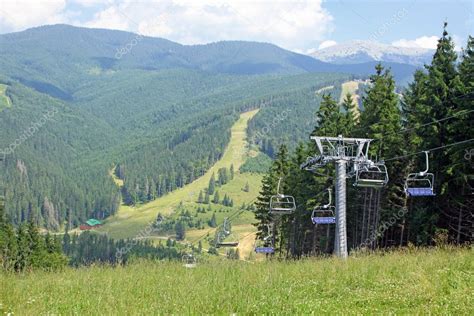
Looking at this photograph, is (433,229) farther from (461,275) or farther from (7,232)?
(7,232)

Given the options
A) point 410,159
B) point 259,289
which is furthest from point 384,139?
point 259,289

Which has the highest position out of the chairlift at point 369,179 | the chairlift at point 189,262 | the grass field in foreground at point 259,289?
the chairlift at point 369,179

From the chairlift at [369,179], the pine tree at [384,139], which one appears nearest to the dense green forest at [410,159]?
the pine tree at [384,139]

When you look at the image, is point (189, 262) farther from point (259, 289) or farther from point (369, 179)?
point (369, 179)

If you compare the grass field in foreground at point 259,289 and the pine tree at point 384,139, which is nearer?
the grass field in foreground at point 259,289

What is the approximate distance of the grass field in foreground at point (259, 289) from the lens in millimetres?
8031

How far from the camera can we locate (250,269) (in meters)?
12.0

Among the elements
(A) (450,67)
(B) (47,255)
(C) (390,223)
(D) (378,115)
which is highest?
(A) (450,67)

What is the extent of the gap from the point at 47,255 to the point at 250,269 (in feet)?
160

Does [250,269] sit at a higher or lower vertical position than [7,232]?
higher

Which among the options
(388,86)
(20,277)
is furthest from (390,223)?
(20,277)

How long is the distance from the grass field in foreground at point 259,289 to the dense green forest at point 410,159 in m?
11.8

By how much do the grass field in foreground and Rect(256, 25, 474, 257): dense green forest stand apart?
11.8 meters

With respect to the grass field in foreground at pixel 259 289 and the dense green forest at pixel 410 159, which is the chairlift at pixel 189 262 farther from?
the dense green forest at pixel 410 159
